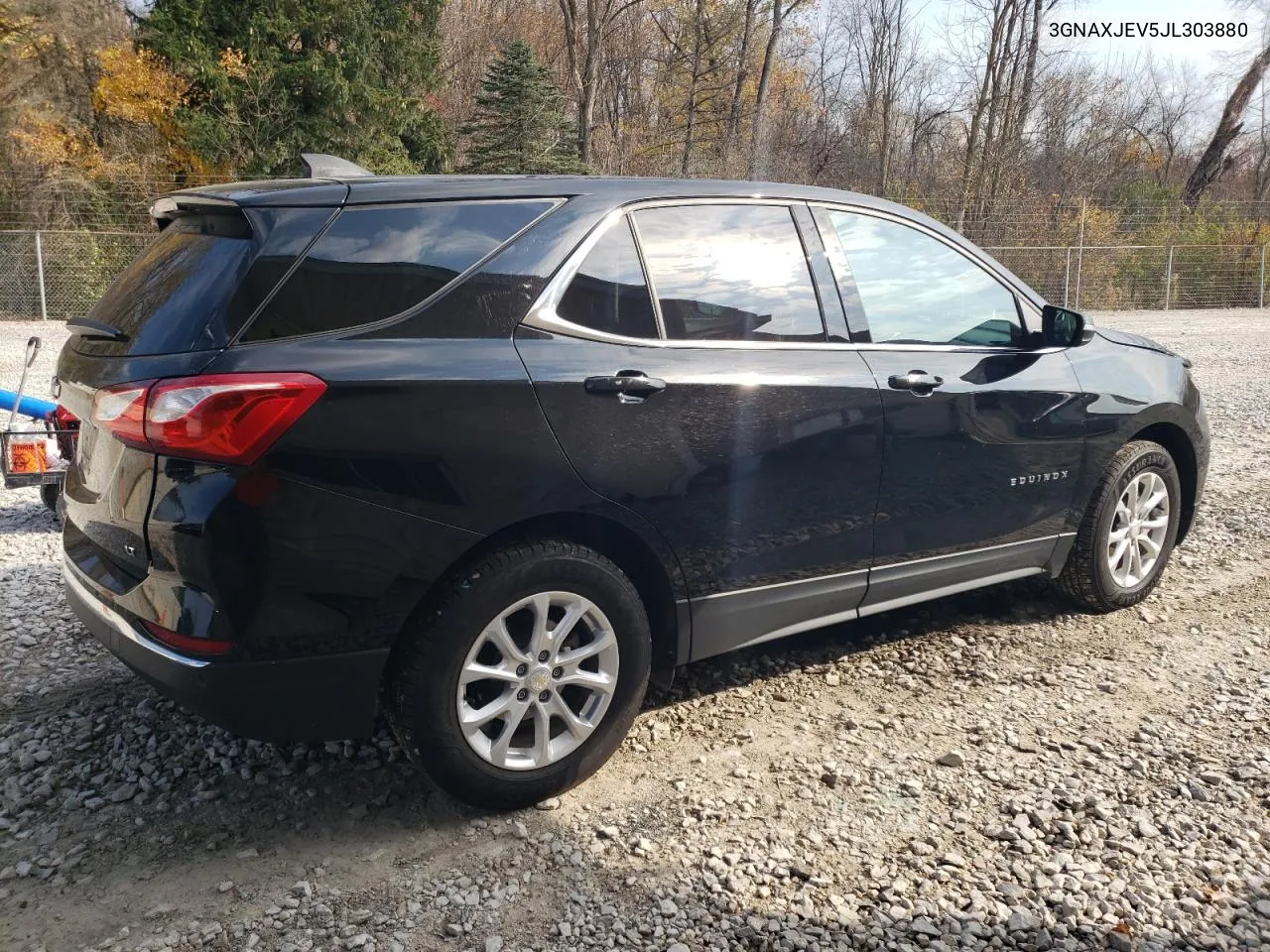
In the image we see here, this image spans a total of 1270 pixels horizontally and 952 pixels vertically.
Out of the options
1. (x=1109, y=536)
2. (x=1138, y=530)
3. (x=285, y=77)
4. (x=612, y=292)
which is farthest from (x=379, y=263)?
(x=285, y=77)

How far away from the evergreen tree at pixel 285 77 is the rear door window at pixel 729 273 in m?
20.7

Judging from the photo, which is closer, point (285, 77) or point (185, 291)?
point (185, 291)

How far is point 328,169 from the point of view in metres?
3.44

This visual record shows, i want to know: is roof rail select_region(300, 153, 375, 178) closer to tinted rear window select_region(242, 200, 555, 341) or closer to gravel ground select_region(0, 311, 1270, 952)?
tinted rear window select_region(242, 200, 555, 341)

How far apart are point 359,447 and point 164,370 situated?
52cm

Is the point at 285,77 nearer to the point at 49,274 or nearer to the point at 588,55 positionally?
the point at 49,274

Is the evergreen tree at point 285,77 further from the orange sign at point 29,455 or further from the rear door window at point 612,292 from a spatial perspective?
the rear door window at point 612,292

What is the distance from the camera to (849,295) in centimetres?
379

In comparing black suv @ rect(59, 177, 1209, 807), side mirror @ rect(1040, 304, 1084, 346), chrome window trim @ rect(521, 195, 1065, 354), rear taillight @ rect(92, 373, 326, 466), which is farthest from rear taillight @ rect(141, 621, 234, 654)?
side mirror @ rect(1040, 304, 1084, 346)

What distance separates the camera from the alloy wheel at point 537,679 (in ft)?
9.63

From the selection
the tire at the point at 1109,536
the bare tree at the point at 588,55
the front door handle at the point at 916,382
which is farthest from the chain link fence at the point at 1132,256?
the front door handle at the point at 916,382

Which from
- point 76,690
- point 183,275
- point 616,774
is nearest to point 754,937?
point 616,774

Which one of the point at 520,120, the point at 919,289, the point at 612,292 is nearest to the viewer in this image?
the point at 612,292

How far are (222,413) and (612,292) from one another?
1.22 meters
